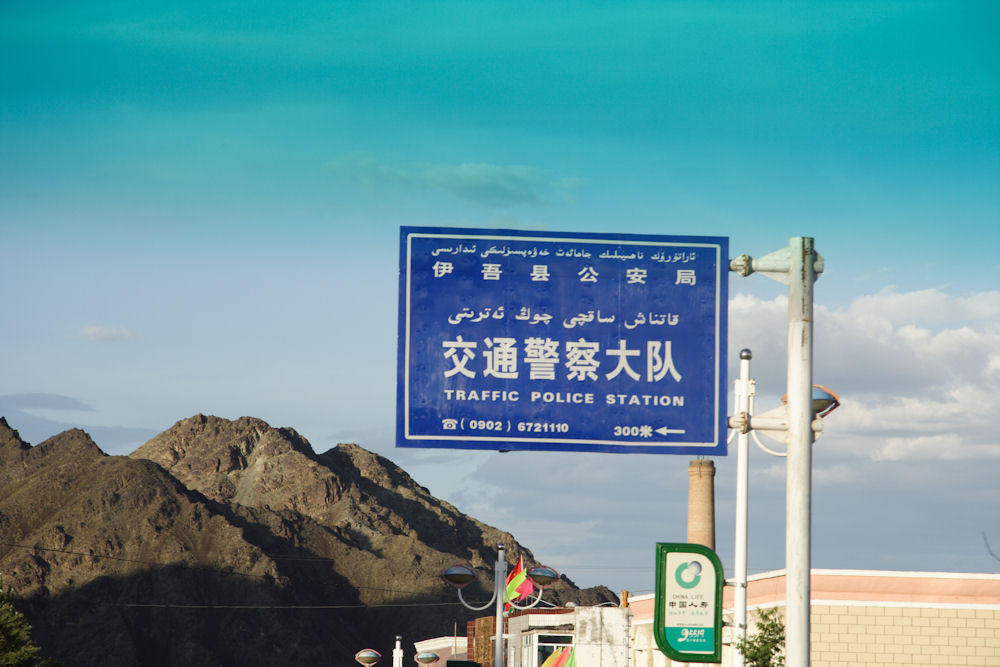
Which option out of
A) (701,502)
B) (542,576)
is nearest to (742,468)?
(542,576)

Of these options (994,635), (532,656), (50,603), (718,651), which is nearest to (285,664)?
(50,603)

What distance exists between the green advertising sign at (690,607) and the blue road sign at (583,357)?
6.37 meters

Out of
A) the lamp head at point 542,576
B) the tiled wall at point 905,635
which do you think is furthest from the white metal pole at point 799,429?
the tiled wall at point 905,635

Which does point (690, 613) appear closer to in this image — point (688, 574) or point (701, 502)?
point (688, 574)

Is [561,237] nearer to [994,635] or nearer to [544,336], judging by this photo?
[544,336]

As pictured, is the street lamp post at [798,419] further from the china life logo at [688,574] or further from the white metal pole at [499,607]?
the white metal pole at [499,607]

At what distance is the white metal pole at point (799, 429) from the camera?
11492mm

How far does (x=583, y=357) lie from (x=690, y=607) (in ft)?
24.2

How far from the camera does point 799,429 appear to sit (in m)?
11.7

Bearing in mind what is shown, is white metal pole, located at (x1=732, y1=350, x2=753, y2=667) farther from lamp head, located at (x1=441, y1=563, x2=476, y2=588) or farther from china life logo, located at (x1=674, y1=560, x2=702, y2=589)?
china life logo, located at (x1=674, y1=560, x2=702, y2=589)

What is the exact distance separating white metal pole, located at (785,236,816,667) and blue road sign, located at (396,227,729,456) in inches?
37.2

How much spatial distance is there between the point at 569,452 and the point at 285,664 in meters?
189

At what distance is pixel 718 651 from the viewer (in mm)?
18328

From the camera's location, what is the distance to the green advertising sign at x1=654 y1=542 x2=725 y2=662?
1817 cm
